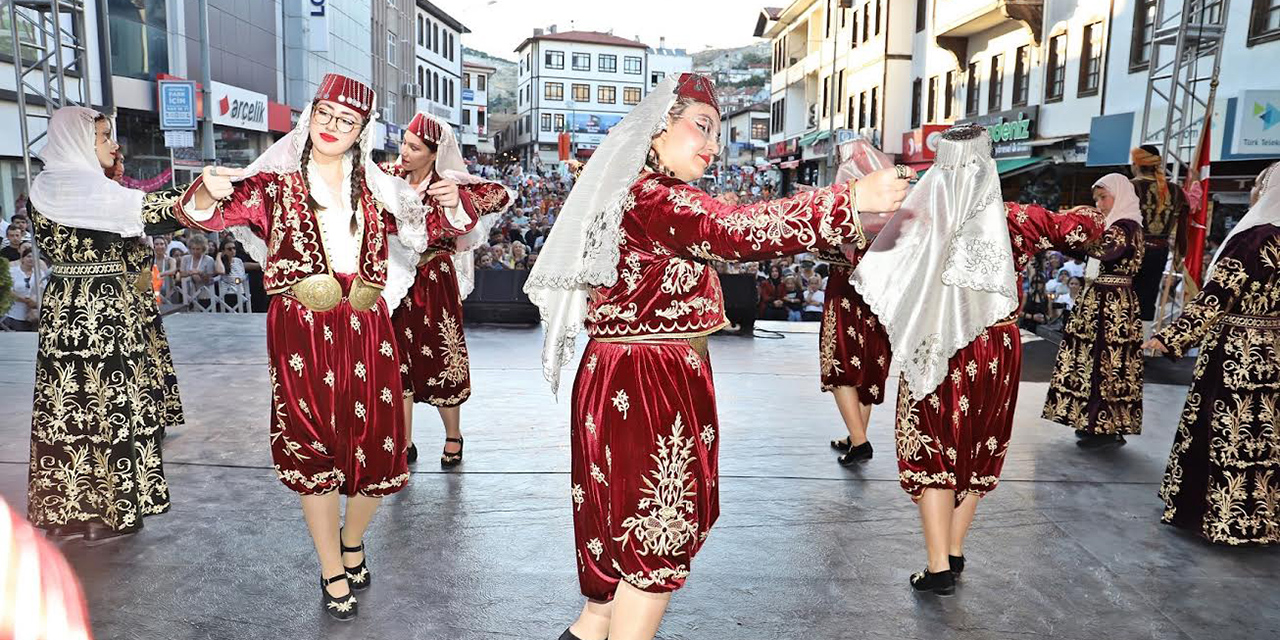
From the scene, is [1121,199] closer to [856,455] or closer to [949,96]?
[856,455]

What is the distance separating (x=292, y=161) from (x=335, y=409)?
0.87m

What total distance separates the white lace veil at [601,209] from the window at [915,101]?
23.8 m

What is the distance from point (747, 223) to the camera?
A: 84.0 inches

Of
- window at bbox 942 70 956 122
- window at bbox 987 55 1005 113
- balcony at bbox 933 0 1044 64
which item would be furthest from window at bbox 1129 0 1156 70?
window at bbox 942 70 956 122

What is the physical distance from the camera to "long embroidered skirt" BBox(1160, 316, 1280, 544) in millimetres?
4086

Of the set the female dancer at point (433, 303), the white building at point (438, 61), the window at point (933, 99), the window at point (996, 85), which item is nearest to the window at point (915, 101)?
the window at point (933, 99)

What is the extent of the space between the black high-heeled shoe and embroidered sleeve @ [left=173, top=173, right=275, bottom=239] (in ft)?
4.16

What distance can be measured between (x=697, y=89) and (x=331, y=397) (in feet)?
5.35

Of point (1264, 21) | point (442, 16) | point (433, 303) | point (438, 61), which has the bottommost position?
point (433, 303)

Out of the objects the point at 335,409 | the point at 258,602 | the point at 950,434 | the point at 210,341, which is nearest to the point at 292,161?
the point at 335,409

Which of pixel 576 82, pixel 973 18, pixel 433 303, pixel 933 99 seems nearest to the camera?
pixel 433 303

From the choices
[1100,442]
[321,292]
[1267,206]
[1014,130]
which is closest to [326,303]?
[321,292]

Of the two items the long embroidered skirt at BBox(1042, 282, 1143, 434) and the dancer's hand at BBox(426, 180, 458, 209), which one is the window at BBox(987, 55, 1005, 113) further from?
the dancer's hand at BBox(426, 180, 458, 209)

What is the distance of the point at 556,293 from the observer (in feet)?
8.84
